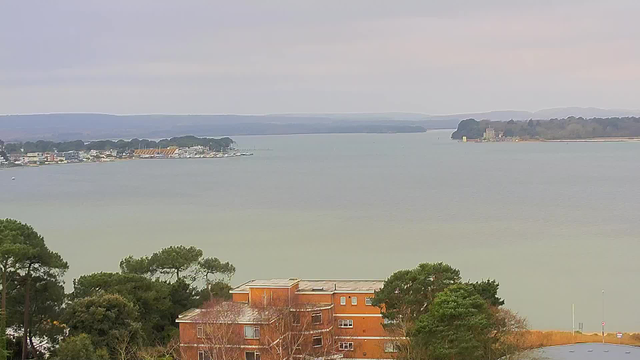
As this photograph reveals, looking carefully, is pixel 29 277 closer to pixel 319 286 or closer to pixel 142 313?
pixel 142 313

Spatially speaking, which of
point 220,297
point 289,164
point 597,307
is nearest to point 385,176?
point 289,164

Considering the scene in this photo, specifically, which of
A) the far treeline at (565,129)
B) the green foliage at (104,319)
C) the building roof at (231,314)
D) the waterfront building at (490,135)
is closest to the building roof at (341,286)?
the building roof at (231,314)

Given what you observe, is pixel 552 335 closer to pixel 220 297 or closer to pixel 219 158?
pixel 220 297

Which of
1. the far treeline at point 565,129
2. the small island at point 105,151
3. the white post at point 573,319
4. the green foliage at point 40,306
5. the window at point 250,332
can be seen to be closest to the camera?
the window at point 250,332

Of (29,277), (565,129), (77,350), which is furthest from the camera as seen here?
(565,129)

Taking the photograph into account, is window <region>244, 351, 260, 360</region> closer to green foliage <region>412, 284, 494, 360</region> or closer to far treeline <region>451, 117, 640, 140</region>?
green foliage <region>412, 284, 494, 360</region>

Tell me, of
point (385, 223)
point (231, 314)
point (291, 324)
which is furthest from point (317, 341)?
point (385, 223)

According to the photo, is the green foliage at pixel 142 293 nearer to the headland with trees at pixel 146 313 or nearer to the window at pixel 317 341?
the headland with trees at pixel 146 313
